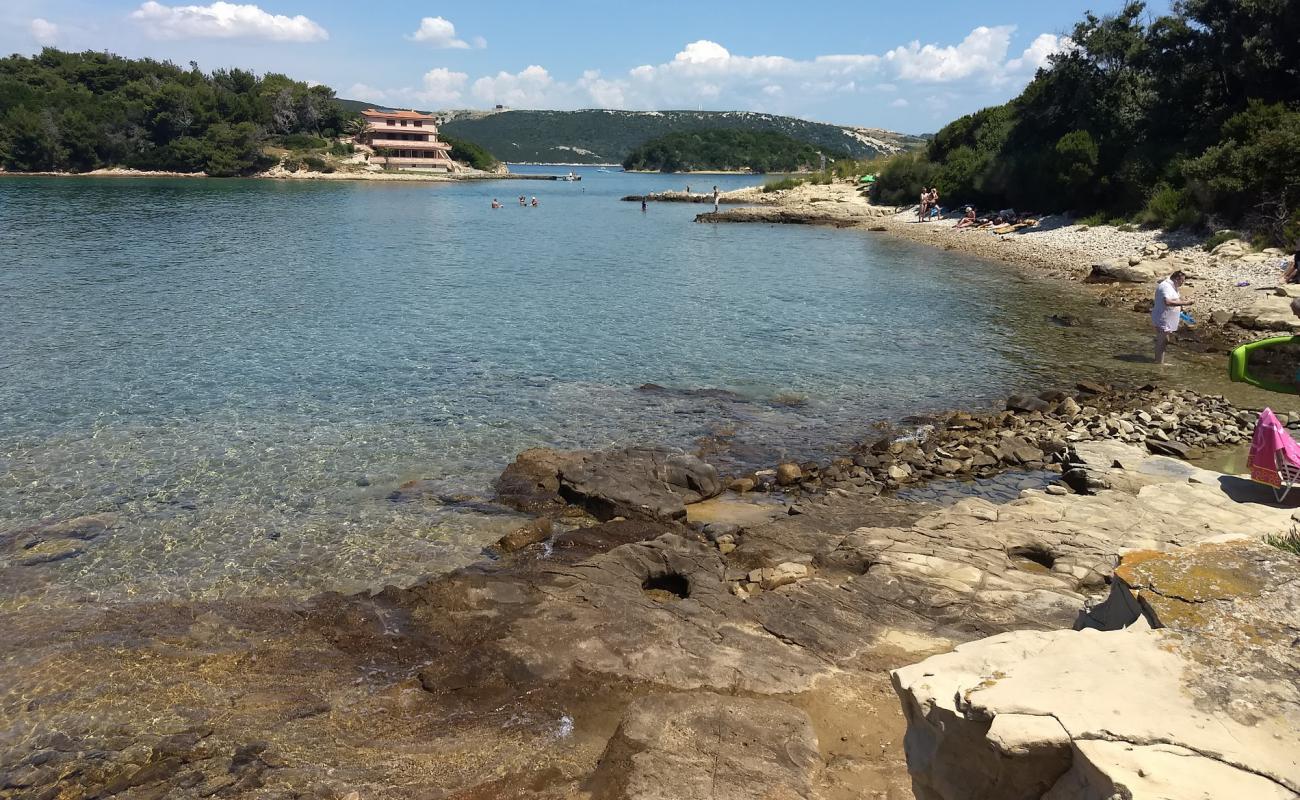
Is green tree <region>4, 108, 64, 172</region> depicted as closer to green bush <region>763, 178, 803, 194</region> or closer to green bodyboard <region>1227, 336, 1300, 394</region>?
green bush <region>763, 178, 803, 194</region>

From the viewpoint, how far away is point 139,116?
12706 centimetres

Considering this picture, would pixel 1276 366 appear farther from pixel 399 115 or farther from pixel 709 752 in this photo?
pixel 399 115

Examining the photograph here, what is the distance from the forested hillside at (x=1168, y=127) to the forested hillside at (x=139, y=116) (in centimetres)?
11714

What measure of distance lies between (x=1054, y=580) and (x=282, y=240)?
49.6 meters

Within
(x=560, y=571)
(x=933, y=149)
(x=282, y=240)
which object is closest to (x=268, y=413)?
(x=560, y=571)

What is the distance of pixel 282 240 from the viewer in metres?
49.3

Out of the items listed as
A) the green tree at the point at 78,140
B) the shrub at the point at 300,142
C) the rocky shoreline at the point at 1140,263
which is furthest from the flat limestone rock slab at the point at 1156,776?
the shrub at the point at 300,142

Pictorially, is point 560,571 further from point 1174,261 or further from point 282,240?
point 282,240

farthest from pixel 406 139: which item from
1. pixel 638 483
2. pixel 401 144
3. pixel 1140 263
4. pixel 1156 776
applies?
pixel 1156 776

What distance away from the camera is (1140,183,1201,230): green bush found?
114ft

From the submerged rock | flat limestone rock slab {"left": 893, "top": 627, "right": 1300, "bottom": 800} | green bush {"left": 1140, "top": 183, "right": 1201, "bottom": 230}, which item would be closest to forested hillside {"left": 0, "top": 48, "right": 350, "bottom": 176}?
green bush {"left": 1140, "top": 183, "right": 1201, "bottom": 230}

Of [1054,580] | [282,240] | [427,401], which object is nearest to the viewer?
[1054,580]

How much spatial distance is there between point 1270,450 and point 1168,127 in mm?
39072

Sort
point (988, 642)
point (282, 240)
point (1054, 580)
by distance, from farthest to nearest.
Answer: point (282, 240)
point (1054, 580)
point (988, 642)
